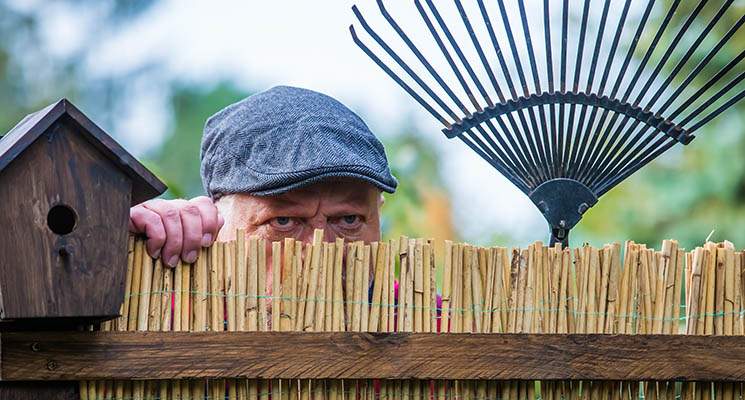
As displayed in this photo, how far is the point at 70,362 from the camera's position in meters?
2.10

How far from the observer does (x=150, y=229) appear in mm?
2168

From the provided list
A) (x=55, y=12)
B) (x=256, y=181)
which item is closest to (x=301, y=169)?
(x=256, y=181)

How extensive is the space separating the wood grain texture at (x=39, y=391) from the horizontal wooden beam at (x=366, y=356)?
3 cm

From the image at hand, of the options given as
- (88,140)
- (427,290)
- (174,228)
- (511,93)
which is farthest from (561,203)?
(88,140)

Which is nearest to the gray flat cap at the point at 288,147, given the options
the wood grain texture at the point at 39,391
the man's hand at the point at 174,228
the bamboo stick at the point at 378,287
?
the bamboo stick at the point at 378,287

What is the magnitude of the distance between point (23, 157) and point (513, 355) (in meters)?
1.02

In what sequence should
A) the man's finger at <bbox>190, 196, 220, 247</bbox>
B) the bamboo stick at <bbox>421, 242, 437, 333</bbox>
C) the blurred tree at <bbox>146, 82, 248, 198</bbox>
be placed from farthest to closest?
1. the blurred tree at <bbox>146, 82, 248, 198</bbox>
2. the bamboo stick at <bbox>421, 242, 437, 333</bbox>
3. the man's finger at <bbox>190, 196, 220, 247</bbox>

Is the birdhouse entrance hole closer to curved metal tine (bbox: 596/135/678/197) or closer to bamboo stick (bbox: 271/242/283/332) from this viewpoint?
bamboo stick (bbox: 271/242/283/332)

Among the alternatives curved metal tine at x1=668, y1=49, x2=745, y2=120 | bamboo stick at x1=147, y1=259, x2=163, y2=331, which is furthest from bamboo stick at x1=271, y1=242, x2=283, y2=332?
curved metal tine at x1=668, y1=49, x2=745, y2=120

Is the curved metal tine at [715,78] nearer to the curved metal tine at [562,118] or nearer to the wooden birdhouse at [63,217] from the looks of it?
the curved metal tine at [562,118]

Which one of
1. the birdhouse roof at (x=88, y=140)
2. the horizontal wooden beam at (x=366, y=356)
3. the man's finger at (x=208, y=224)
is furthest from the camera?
the man's finger at (x=208, y=224)

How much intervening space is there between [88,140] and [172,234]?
0.80ft

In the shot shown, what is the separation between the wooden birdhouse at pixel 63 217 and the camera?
198cm

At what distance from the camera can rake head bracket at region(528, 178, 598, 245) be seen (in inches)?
98.7
